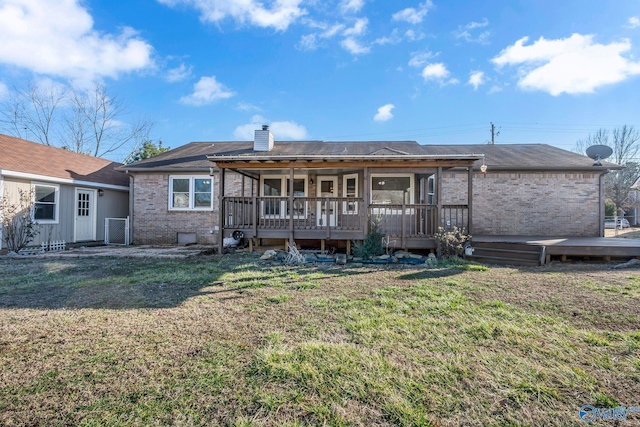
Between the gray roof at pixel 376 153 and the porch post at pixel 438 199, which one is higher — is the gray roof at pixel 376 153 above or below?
above

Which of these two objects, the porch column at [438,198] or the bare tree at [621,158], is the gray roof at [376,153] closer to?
Result: the porch column at [438,198]

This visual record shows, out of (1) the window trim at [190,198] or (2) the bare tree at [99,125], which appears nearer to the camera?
(1) the window trim at [190,198]

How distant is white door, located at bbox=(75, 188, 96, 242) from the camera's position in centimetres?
1193

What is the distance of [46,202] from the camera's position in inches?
428

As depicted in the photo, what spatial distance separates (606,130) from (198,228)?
41.6m

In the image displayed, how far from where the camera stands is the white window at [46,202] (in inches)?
415

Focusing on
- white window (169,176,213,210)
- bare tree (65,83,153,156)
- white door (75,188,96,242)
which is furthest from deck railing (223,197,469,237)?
bare tree (65,83,153,156)

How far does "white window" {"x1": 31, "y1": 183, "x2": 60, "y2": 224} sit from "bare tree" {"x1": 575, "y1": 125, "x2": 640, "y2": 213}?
41.0m

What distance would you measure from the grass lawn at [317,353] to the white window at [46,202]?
7.06m

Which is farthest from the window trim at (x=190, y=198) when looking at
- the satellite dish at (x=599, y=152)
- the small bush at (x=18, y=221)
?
the satellite dish at (x=599, y=152)

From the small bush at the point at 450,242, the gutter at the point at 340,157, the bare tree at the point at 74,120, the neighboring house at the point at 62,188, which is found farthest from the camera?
the bare tree at the point at 74,120

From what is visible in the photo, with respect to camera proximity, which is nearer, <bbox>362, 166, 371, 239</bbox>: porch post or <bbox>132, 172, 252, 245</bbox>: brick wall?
<bbox>362, 166, 371, 239</bbox>: porch post

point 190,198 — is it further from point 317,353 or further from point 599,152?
point 599,152

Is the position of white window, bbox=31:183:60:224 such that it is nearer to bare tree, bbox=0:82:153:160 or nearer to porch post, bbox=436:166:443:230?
porch post, bbox=436:166:443:230
